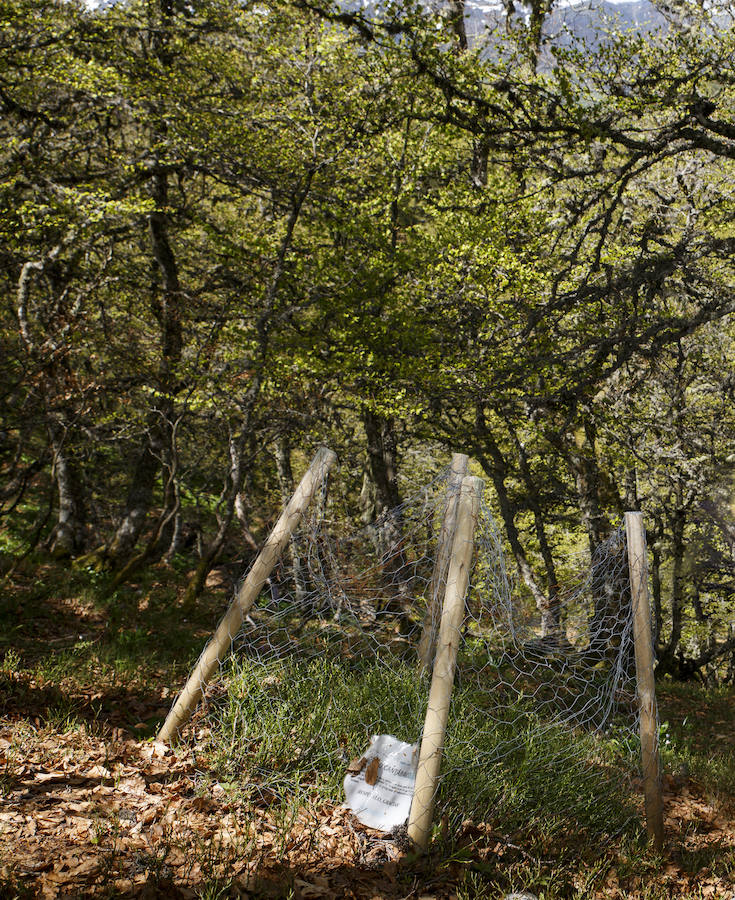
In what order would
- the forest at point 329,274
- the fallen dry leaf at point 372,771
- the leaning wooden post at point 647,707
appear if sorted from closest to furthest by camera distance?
the fallen dry leaf at point 372,771, the leaning wooden post at point 647,707, the forest at point 329,274

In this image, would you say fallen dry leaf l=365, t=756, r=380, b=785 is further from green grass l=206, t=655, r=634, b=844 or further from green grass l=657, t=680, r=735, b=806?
green grass l=657, t=680, r=735, b=806

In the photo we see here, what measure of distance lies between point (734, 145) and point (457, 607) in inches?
200

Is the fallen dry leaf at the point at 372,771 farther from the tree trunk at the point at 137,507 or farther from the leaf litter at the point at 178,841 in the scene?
the tree trunk at the point at 137,507

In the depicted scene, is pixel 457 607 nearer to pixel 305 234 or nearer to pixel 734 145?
pixel 734 145

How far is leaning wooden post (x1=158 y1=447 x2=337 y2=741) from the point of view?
159 inches

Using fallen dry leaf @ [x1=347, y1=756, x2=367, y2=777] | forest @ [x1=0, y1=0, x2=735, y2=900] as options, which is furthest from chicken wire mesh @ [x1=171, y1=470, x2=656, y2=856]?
forest @ [x1=0, y1=0, x2=735, y2=900]

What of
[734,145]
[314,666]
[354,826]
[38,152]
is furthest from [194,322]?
[354,826]

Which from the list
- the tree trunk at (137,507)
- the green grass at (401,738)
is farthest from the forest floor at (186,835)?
the tree trunk at (137,507)

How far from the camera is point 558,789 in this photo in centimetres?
391

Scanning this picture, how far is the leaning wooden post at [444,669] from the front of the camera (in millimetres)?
3367

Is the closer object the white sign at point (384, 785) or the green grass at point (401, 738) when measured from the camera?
the white sign at point (384, 785)

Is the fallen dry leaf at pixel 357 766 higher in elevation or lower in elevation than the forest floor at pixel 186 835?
higher

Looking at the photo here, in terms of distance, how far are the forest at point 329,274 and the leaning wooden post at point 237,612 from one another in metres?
0.85

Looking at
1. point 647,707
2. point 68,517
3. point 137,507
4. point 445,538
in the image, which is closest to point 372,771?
point 445,538
